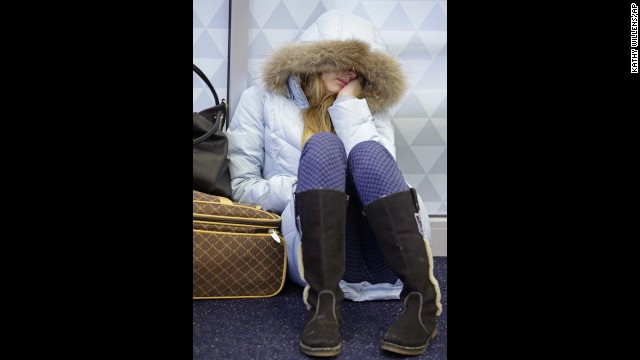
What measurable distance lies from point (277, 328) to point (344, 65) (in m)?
0.89

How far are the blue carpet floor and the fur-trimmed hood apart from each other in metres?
0.69

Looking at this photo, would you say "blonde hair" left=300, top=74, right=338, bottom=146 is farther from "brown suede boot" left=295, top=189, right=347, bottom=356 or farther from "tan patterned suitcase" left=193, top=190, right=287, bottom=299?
"brown suede boot" left=295, top=189, right=347, bottom=356

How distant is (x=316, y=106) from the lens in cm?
202

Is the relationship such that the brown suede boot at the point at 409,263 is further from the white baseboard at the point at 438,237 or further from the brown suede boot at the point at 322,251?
the white baseboard at the point at 438,237

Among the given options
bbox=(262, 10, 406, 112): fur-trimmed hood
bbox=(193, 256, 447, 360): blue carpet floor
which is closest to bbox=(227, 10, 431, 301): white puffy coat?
bbox=(262, 10, 406, 112): fur-trimmed hood

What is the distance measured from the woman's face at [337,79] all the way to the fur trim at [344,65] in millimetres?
24

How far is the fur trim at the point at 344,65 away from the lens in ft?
6.30

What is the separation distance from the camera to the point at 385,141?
6.63ft

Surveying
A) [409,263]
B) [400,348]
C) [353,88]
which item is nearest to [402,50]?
[353,88]

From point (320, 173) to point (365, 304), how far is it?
50 centimetres

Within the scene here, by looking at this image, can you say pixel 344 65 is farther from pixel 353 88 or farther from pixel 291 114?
pixel 291 114

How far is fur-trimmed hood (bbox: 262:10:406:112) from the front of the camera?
192 centimetres
